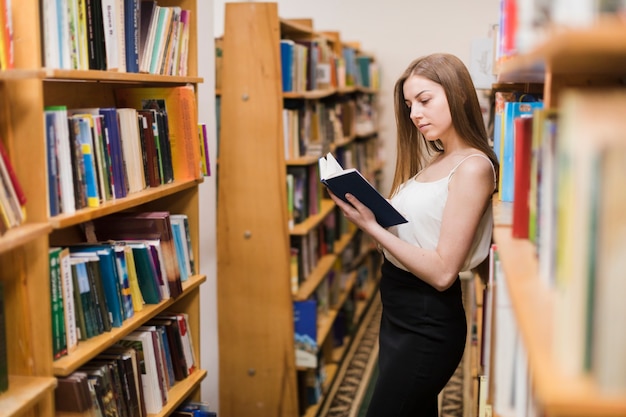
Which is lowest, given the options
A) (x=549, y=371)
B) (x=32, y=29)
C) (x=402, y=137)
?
(x=549, y=371)

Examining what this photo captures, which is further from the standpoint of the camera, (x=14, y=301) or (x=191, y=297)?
(x=191, y=297)

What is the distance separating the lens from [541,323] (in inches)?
33.4

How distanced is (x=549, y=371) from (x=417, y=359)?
52.9 inches

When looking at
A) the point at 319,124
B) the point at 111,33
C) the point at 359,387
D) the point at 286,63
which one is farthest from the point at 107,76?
the point at 359,387

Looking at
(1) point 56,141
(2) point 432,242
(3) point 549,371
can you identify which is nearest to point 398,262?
(2) point 432,242

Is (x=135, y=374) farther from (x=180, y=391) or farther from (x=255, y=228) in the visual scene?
(x=255, y=228)

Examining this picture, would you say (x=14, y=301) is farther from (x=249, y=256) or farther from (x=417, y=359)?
(x=249, y=256)

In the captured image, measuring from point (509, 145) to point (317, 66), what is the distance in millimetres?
2249

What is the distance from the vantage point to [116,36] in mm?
1946

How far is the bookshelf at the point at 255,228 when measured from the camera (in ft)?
10.0

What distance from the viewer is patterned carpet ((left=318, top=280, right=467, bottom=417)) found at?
3.64 metres

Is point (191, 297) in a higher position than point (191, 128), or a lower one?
lower

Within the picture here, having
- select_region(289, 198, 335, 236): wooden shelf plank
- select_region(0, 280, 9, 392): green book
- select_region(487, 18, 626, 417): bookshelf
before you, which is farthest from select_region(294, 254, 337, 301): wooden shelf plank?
select_region(487, 18, 626, 417): bookshelf

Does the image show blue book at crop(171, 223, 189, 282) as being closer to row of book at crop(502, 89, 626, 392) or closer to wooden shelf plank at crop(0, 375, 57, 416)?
wooden shelf plank at crop(0, 375, 57, 416)
